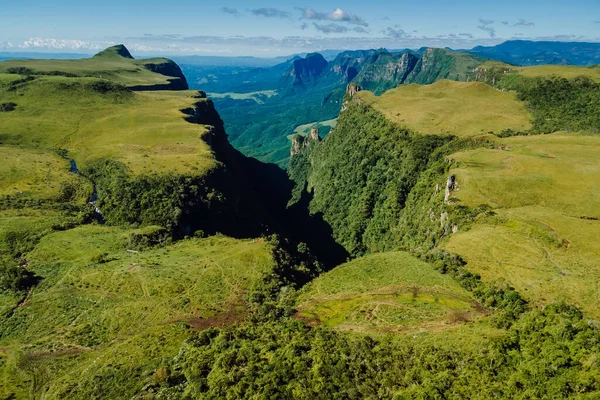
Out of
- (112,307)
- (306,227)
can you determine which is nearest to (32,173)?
(112,307)

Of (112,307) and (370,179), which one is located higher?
(370,179)

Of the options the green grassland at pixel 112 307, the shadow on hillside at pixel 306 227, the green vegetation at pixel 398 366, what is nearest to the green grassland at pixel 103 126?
the green grassland at pixel 112 307

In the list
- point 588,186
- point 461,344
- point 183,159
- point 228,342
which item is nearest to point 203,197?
point 183,159

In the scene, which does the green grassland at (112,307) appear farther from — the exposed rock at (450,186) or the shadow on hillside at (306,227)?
the shadow on hillside at (306,227)

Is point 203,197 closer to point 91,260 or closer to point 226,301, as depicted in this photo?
point 91,260

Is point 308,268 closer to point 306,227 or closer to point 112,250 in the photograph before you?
point 112,250

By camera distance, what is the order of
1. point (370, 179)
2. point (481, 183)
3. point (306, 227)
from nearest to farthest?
1. point (481, 183)
2. point (370, 179)
3. point (306, 227)
